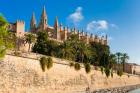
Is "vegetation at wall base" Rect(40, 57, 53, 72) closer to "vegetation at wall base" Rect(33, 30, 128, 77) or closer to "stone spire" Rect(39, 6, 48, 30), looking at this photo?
"vegetation at wall base" Rect(33, 30, 128, 77)

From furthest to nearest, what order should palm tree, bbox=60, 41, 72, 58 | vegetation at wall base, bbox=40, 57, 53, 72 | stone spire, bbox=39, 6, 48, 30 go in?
stone spire, bbox=39, 6, 48, 30 < palm tree, bbox=60, 41, 72, 58 < vegetation at wall base, bbox=40, 57, 53, 72

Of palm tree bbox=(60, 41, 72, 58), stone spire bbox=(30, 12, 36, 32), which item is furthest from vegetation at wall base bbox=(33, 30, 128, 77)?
stone spire bbox=(30, 12, 36, 32)

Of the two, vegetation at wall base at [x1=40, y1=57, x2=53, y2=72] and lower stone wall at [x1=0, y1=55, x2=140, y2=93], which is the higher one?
vegetation at wall base at [x1=40, y1=57, x2=53, y2=72]

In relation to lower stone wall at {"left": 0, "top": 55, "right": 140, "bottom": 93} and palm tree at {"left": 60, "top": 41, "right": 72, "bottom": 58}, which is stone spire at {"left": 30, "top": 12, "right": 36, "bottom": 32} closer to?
palm tree at {"left": 60, "top": 41, "right": 72, "bottom": 58}

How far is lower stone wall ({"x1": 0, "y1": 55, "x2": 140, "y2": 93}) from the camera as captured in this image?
2281cm

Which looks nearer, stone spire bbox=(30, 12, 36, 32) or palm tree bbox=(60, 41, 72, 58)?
palm tree bbox=(60, 41, 72, 58)

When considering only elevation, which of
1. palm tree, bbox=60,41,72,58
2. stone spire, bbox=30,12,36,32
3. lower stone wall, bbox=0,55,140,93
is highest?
stone spire, bbox=30,12,36,32

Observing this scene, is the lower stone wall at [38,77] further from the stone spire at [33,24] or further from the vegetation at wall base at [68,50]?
the stone spire at [33,24]

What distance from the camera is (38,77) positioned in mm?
26641

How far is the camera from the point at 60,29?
79.5 metres

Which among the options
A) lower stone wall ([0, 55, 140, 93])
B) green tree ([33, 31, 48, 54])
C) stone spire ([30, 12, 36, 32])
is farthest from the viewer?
stone spire ([30, 12, 36, 32])

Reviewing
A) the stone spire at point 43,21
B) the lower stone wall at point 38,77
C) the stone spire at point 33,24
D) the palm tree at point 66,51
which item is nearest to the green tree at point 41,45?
the palm tree at point 66,51

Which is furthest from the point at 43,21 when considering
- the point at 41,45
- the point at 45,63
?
the point at 45,63

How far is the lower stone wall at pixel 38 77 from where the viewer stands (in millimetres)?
22812
